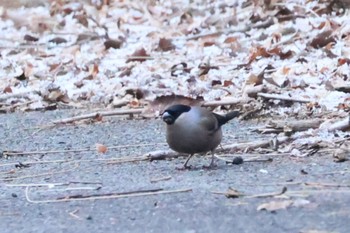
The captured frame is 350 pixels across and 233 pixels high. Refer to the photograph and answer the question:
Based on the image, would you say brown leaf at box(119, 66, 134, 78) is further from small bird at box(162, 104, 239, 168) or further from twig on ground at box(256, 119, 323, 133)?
small bird at box(162, 104, 239, 168)

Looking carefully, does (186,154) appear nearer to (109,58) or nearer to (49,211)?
(49,211)

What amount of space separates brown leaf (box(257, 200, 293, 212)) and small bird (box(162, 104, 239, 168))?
3.19 ft

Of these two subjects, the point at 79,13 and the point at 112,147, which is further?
the point at 79,13

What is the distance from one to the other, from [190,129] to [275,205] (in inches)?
41.6

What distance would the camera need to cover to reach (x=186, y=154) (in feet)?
16.5

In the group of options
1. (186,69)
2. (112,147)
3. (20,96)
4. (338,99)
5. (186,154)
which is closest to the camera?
(186,154)

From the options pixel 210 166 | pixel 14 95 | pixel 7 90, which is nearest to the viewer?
pixel 210 166

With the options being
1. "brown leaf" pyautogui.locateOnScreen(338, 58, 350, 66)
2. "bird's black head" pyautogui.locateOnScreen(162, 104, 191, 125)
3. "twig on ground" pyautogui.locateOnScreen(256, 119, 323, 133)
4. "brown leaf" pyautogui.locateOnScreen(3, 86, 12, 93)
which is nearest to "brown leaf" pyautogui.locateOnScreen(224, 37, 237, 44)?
"brown leaf" pyautogui.locateOnScreen(338, 58, 350, 66)

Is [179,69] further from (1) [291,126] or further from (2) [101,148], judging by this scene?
(1) [291,126]

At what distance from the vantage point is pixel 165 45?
9.77 m

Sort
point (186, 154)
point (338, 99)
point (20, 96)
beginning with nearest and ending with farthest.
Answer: point (186, 154), point (338, 99), point (20, 96)

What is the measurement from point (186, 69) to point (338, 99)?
7.71ft

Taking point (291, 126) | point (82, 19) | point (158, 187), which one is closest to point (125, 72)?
point (291, 126)

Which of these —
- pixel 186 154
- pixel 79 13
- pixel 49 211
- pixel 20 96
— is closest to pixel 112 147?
pixel 186 154
